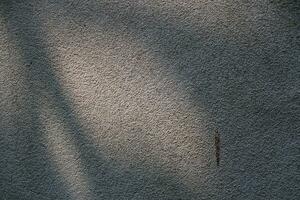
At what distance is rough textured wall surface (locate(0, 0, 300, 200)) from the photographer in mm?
1687

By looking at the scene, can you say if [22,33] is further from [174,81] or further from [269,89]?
[269,89]

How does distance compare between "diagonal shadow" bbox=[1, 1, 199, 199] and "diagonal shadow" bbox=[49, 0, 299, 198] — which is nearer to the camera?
"diagonal shadow" bbox=[49, 0, 299, 198]

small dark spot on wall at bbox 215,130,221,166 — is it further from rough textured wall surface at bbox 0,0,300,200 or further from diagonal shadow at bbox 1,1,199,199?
diagonal shadow at bbox 1,1,199,199

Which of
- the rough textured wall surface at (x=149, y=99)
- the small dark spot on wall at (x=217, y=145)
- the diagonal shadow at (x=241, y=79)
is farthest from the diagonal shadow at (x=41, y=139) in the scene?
the diagonal shadow at (x=241, y=79)

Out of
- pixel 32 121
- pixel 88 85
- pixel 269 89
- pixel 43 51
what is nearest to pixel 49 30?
pixel 43 51

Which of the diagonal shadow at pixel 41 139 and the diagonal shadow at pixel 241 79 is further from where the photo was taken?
the diagonal shadow at pixel 41 139

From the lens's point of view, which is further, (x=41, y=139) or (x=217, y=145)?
(x=41, y=139)

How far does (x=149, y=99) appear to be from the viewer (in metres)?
1.78

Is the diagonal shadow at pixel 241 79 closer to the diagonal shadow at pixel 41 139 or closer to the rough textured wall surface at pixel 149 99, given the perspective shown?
the rough textured wall surface at pixel 149 99

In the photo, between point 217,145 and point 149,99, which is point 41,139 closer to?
point 149,99

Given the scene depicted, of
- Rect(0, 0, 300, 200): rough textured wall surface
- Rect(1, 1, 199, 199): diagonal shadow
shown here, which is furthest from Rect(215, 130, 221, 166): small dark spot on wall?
Rect(1, 1, 199, 199): diagonal shadow

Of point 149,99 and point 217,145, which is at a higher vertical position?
point 149,99

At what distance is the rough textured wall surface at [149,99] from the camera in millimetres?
1687

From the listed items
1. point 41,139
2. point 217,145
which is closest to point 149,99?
point 217,145
